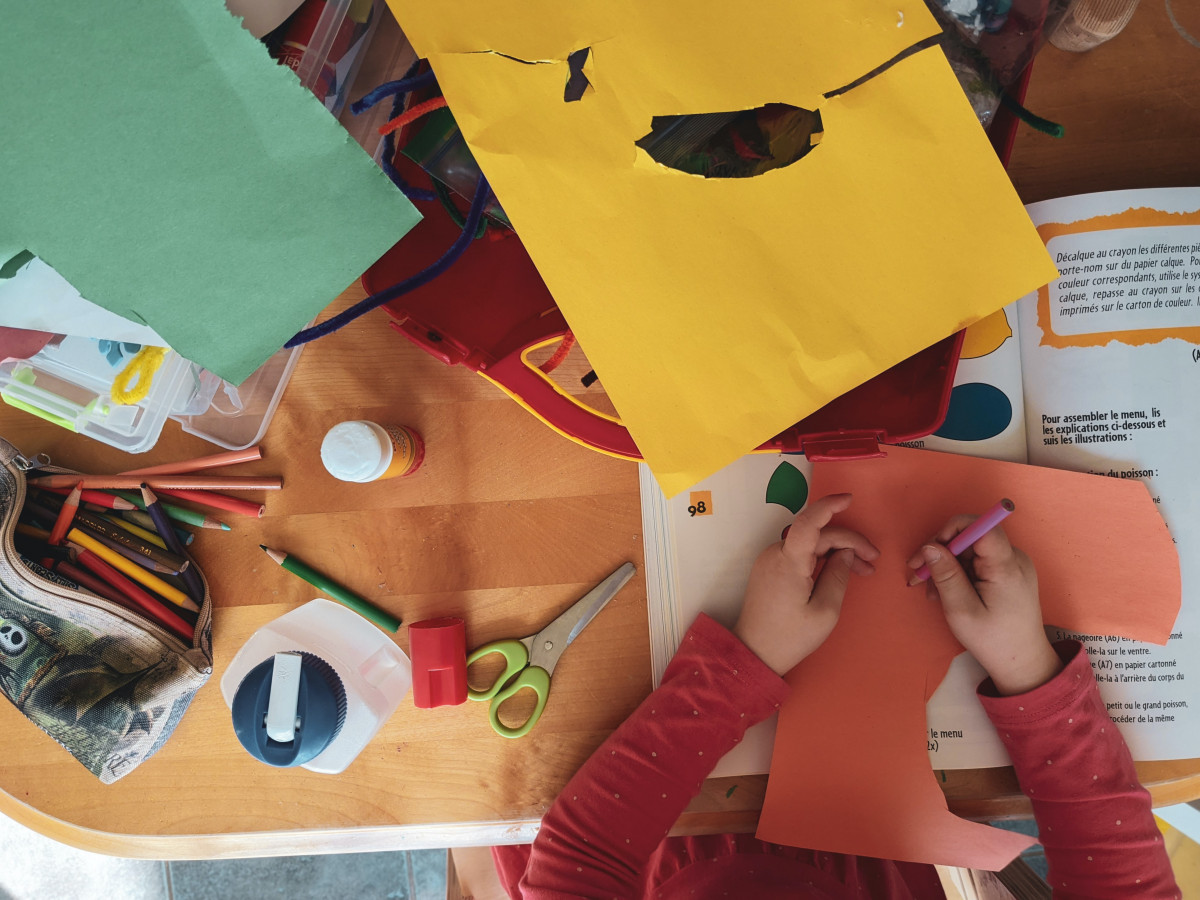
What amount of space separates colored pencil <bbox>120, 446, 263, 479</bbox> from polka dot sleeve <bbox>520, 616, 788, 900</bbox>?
320 mm

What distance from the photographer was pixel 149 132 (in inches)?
10.6

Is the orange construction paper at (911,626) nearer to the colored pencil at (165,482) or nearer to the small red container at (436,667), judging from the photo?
the small red container at (436,667)

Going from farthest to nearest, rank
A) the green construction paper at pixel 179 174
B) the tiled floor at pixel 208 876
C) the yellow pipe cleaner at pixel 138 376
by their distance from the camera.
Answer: the tiled floor at pixel 208 876 → the yellow pipe cleaner at pixel 138 376 → the green construction paper at pixel 179 174

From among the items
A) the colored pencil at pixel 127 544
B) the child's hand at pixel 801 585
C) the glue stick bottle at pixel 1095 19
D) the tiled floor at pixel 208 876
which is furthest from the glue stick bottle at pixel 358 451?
the tiled floor at pixel 208 876

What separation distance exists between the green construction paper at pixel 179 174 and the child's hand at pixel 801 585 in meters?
0.31

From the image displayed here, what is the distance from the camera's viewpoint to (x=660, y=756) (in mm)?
458

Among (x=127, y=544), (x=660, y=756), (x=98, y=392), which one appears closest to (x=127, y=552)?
(x=127, y=544)

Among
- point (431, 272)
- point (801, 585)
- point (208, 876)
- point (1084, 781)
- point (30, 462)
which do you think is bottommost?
point (208, 876)

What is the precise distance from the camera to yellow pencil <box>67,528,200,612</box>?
472 mm

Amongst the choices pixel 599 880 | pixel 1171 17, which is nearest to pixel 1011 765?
→ pixel 599 880

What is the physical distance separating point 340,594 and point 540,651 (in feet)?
0.48

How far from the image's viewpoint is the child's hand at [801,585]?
0.45 metres

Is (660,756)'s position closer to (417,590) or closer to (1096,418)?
(417,590)

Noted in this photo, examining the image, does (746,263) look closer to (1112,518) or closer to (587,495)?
(587,495)
